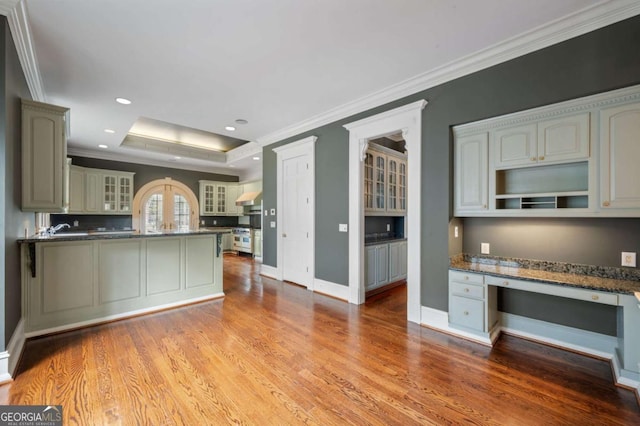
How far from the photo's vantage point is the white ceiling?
2.21 metres

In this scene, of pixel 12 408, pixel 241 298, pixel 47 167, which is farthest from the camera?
pixel 241 298

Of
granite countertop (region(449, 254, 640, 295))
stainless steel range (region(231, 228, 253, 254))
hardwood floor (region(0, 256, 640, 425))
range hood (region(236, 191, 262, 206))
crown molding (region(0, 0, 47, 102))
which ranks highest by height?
crown molding (region(0, 0, 47, 102))

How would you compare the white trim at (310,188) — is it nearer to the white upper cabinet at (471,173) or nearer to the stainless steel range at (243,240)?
the white upper cabinet at (471,173)

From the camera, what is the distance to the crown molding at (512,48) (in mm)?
2186

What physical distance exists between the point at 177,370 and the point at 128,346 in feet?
2.66

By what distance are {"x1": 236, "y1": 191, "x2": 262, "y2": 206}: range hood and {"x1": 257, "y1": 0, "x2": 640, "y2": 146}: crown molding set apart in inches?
186

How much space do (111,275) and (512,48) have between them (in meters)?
5.05

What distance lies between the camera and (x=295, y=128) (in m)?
5.02

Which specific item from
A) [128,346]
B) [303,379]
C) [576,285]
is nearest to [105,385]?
[128,346]

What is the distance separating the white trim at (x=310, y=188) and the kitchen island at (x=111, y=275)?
53.0 inches

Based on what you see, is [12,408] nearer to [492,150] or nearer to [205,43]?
[205,43]

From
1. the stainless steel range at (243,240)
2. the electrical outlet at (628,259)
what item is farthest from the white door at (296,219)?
the electrical outlet at (628,259)

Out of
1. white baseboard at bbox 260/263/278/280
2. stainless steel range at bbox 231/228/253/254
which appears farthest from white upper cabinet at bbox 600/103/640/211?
stainless steel range at bbox 231/228/253/254

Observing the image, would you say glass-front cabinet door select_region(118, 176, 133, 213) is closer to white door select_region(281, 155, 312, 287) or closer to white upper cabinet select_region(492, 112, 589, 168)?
white door select_region(281, 155, 312, 287)
